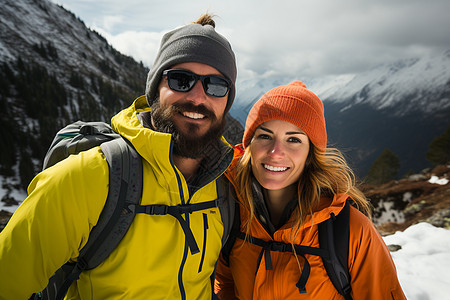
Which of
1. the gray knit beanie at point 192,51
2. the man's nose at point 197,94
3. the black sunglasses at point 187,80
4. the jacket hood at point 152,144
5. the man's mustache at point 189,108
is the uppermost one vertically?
the gray knit beanie at point 192,51

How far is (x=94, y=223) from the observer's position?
2.21m

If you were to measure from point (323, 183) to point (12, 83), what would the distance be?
3805 inches

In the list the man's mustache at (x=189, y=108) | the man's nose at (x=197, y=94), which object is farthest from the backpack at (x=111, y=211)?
the man's nose at (x=197, y=94)

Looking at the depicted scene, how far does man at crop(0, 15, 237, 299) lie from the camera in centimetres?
197

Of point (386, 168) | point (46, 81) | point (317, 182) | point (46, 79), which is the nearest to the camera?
point (317, 182)

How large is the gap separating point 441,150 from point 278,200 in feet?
214

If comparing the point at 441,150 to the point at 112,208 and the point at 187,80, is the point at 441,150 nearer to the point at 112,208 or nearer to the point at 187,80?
the point at 187,80

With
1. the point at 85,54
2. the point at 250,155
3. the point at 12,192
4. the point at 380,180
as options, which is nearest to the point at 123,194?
the point at 250,155

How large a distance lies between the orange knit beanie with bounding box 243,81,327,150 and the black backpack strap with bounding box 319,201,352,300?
1.04 meters

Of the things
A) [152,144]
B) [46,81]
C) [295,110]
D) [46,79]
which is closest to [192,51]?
[152,144]

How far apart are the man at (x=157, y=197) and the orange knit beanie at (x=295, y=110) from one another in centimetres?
53

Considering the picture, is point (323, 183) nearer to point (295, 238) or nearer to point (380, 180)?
point (295, 238)

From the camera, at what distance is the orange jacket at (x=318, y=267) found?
261cm

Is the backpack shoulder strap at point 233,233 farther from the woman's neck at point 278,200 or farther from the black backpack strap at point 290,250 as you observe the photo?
the woman's neck at point 278,200
